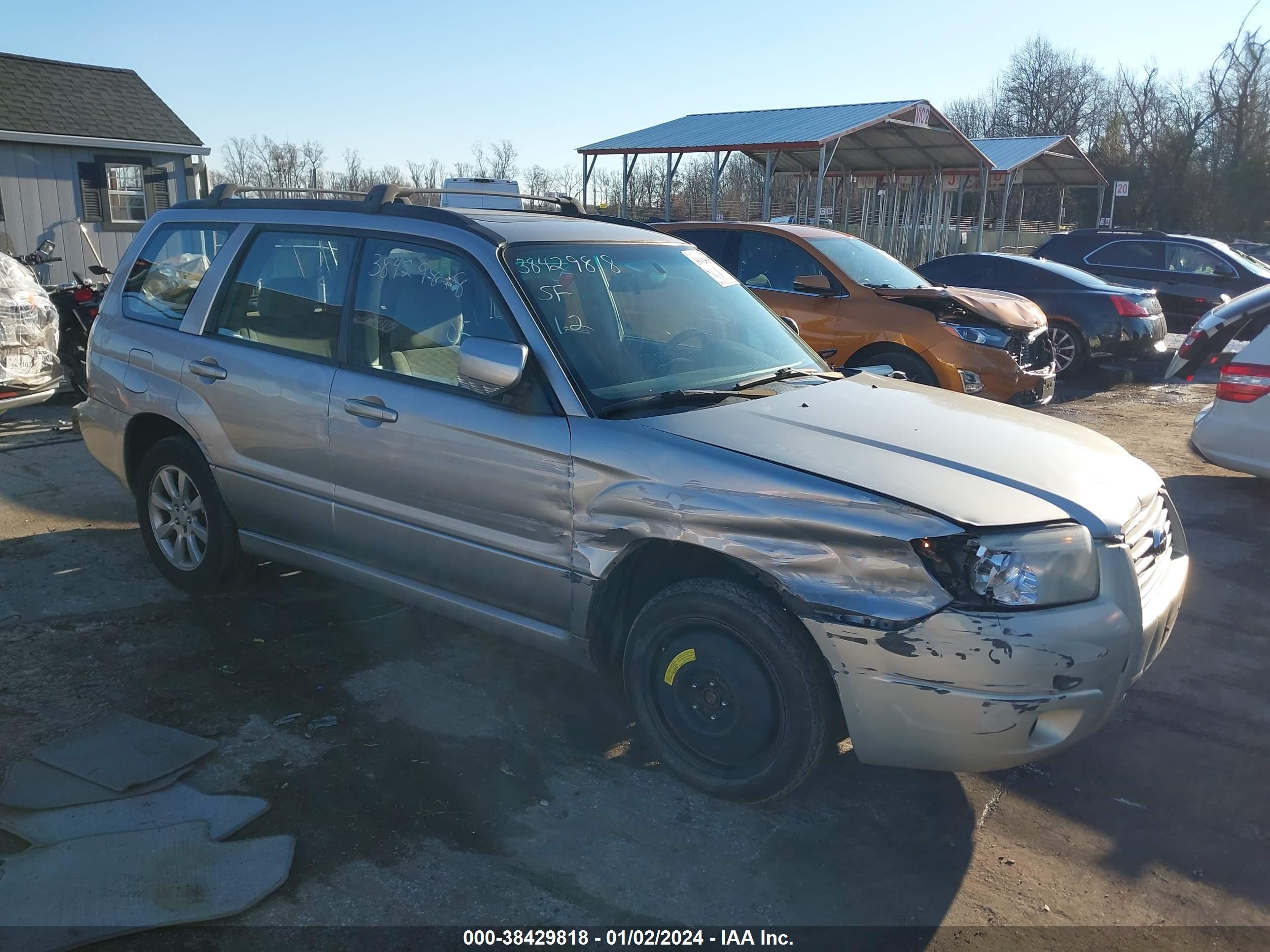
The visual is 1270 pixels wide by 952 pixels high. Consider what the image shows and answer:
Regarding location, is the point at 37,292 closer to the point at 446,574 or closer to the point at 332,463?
the point at 332,463

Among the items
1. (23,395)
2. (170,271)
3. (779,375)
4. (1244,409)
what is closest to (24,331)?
(23,395)

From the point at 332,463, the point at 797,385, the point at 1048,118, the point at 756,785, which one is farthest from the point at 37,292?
the point at 1048,118

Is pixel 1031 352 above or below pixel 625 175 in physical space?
below

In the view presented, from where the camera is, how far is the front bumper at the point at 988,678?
2.87 metres

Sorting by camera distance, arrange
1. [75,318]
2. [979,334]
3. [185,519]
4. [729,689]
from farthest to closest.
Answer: [75,318]
[979,334]
[185,519]
[729,689]

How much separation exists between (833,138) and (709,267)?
1527 cm

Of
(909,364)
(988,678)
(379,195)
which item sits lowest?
(988,678)

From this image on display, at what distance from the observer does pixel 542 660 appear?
4.53m

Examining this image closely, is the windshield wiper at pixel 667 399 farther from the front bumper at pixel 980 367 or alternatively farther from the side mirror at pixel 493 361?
the front bumper at pixel 980 367

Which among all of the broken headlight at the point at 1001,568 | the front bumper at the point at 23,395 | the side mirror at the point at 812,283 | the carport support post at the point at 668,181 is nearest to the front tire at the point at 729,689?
the broken headlight at the point at 1001,568

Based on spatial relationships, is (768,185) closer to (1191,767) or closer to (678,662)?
(1191,767)

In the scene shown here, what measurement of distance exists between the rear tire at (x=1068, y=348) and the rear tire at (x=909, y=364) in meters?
4.86

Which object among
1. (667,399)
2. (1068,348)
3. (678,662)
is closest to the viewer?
(678,662)

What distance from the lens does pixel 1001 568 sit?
2916 mm
